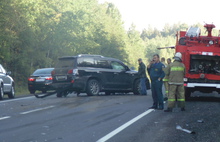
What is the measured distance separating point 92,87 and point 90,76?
51 cm

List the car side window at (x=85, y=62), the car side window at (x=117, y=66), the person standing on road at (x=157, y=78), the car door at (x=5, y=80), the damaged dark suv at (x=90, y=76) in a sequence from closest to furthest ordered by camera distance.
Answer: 1. the person standing on road at (x=157, y=78)
2. the damaged dark suv at (x=90, y=76)
3. the car side window at (x=85, y=62)
4. the car door at (x=5, y=80)
5. the car side window at (x=117, y=66)

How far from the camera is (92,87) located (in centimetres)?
2234

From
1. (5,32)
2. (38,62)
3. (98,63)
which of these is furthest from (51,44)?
(98,63)

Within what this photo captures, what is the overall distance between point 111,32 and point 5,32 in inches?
1786

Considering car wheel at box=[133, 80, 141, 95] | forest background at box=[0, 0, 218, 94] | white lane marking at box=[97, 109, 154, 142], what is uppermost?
forest background at box=[0, 0, 218, 94]

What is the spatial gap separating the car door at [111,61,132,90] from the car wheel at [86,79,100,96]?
3.98ft

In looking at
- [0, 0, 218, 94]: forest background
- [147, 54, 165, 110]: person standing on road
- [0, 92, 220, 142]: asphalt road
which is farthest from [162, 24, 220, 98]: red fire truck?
[0, 0, 218, 94]: forest background

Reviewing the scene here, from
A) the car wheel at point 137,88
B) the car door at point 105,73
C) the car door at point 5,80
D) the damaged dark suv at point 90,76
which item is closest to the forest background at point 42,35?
the car wheel at point 137,88

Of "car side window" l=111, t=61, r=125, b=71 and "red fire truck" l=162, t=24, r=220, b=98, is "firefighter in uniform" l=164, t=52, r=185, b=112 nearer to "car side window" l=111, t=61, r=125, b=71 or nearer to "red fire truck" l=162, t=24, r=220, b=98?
"red fire truck" l=162, t=24, r=220, b=98

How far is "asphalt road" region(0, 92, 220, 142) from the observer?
9547mm

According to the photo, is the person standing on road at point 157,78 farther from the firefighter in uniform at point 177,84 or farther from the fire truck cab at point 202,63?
the fire truck cab at point 202,63

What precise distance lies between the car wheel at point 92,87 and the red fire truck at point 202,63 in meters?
4.63

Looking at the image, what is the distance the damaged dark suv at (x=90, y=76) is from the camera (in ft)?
71.8

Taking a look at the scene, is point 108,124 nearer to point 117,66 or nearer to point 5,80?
point 5,80
